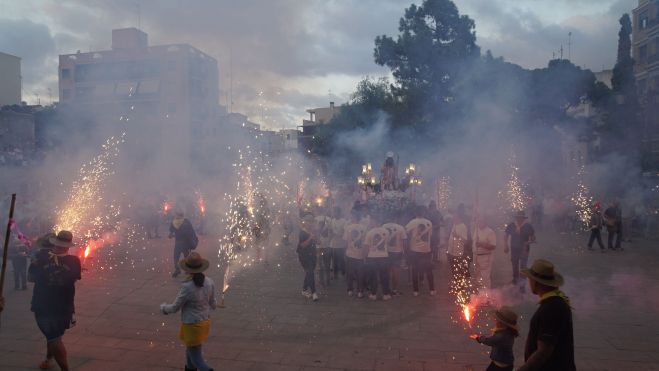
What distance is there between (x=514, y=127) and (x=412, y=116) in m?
4.80

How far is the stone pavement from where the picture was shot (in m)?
5.32

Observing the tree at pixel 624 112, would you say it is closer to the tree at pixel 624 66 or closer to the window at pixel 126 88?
the tree at pixel 624 66

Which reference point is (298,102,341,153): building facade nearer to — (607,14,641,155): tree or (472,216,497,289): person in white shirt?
(607,14,641,155): tree

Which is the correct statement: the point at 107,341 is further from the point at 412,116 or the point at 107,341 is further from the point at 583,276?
the point at 412,116

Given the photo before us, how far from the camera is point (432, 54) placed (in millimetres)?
22297

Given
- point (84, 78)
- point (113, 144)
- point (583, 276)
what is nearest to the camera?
point (583, 276)

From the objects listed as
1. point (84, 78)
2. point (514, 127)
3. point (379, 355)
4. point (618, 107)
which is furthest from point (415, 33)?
point (84, 78)

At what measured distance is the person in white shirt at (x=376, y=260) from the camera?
7781 millimetres

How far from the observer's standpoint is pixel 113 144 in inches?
789

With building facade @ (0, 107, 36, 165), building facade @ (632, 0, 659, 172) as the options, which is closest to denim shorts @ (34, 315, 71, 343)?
building facade @ (0, 107, 36, 165)

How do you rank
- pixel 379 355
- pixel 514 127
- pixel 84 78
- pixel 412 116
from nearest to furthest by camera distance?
pixel 379 355, pixel 514 127, pixel 412 116, pixel 84 78

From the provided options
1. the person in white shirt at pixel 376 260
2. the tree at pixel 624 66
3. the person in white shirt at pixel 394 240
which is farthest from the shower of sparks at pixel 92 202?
the tree at pixel 624 66

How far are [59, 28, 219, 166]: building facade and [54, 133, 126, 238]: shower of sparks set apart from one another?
272cm

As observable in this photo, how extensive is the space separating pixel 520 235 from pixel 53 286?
7573mm
